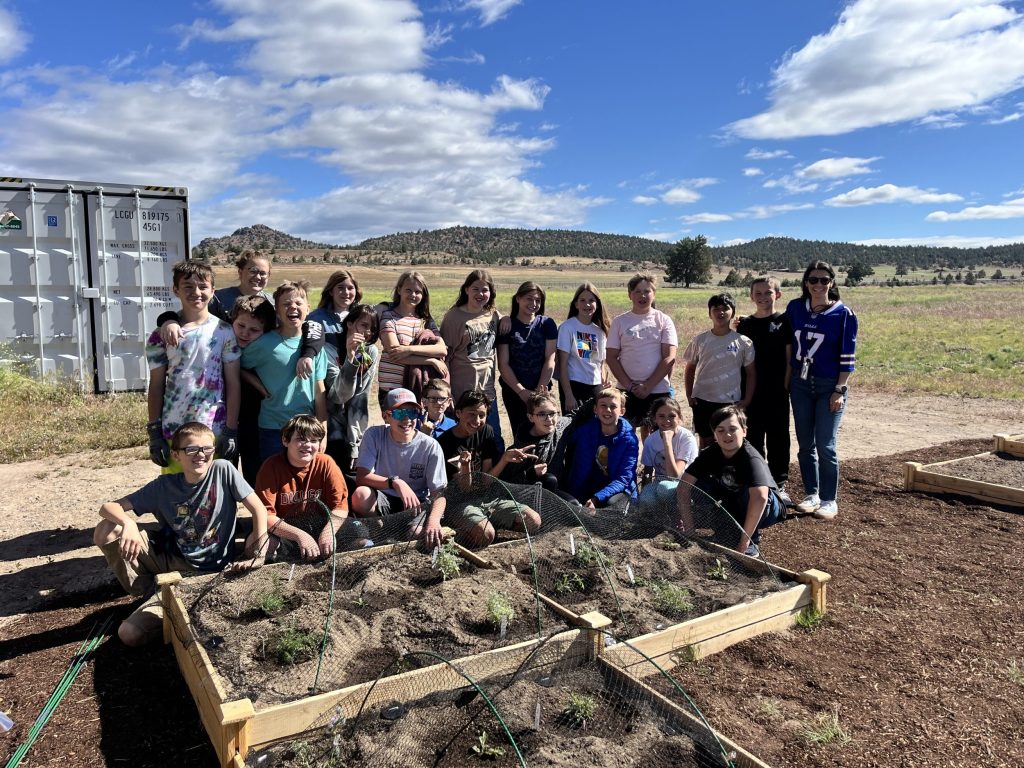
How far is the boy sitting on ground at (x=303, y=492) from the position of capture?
13.6 ft

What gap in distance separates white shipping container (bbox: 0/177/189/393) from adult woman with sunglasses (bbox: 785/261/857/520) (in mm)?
8157

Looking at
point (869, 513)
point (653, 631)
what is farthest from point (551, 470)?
point (869, 513)

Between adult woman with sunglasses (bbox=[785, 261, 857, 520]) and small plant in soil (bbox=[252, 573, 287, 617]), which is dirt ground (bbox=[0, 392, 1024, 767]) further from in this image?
small plant in soil (bbox=[252, 573, 287, 617])

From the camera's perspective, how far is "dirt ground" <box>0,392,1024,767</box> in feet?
9.95

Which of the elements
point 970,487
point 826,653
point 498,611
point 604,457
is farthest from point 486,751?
point 970,487

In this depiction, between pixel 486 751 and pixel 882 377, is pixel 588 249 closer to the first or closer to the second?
pixel 882 377

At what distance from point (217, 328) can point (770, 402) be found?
4352mm

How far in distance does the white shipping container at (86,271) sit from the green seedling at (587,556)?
7924 millimetres

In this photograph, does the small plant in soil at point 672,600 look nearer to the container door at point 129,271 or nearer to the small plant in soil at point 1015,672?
the small plant in soil at point 1015,672

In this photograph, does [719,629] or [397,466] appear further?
[397,466]

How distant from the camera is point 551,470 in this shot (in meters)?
5.36

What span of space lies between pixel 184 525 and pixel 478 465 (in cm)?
199

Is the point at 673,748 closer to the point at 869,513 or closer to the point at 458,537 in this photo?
the point at 458,537

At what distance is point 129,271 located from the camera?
32.7ft
